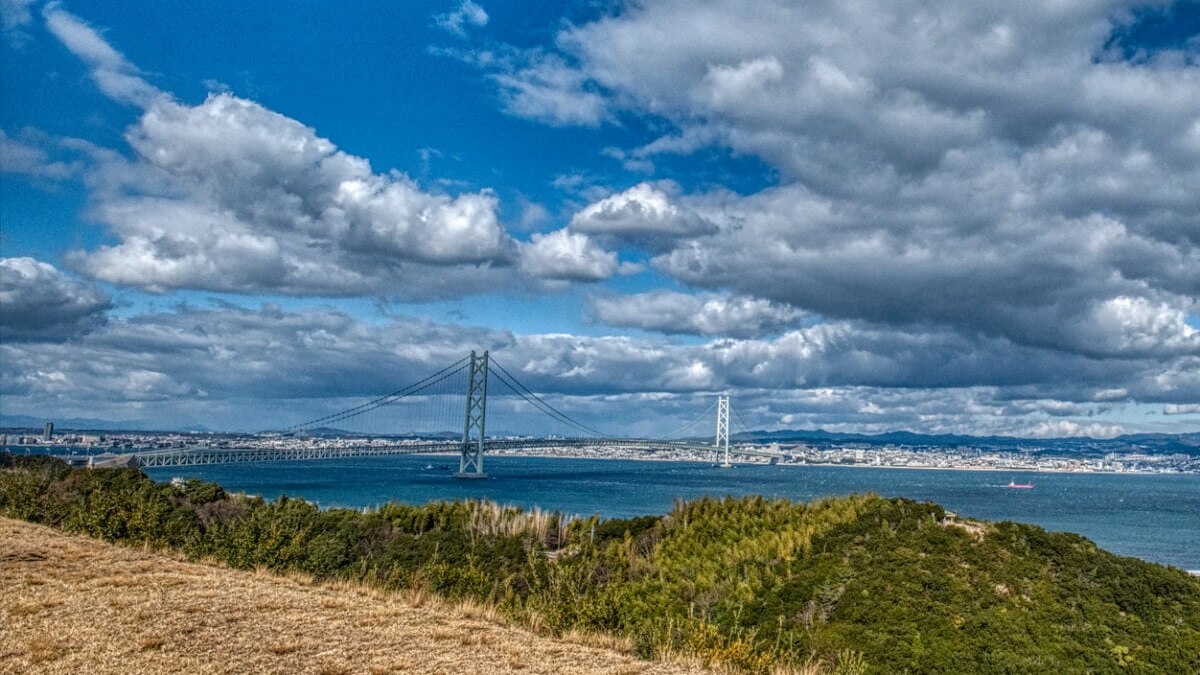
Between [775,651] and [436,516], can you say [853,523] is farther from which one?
[436,516]

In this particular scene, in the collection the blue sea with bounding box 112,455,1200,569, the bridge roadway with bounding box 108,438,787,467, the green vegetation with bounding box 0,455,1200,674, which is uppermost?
the green vegetation with bounding box 0,455,1200,674

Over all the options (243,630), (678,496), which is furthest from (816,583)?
(678,496)

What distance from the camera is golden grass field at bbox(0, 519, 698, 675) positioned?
7449 millimetres

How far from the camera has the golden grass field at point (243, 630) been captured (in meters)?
7.45

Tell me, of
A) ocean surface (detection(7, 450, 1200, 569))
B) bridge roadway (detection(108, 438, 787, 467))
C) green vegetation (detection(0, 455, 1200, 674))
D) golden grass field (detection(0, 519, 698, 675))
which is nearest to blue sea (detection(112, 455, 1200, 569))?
ocean surface (detection(7, 450, 1200, 569))

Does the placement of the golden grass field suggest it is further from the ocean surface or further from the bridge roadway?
the bridge roadway

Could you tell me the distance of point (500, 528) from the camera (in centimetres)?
2152

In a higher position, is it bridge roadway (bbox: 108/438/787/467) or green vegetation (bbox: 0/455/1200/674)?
green vegetation (bbox: 0/455/1200/674)

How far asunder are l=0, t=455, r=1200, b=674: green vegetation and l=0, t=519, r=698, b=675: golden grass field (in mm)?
1126

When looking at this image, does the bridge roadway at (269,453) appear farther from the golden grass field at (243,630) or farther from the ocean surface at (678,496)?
the golden grass field at (243,630)

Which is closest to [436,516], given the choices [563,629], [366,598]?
[366,598]

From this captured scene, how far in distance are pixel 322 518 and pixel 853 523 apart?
14397 millimetres

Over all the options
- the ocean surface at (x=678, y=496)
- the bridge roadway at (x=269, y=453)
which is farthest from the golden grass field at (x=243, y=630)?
the bridge roadway at (x=269, y=453)

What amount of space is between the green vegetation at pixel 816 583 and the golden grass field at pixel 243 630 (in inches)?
44.3
